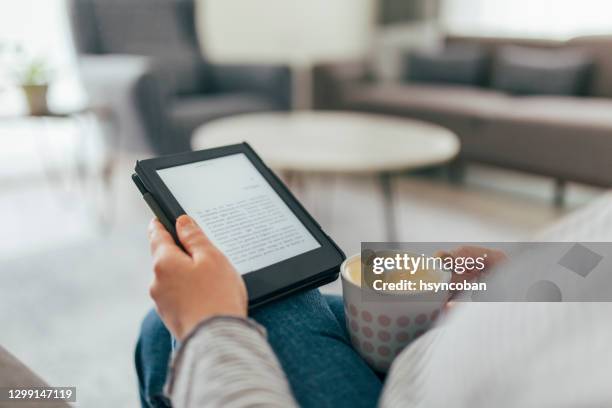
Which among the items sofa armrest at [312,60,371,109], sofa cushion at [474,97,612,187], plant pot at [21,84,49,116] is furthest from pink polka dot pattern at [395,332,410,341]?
sofa armrest at [312,60,371,109]

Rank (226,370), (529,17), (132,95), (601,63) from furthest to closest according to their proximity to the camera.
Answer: (529,17) → (601,63) → (132,95) → (226,370)

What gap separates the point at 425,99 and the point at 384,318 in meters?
2.51

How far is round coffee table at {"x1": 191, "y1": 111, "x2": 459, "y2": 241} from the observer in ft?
5.15

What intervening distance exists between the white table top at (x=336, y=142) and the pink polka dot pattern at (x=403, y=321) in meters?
1.05

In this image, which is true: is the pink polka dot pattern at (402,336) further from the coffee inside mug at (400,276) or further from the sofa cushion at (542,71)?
the sofa cushion at (542,71)

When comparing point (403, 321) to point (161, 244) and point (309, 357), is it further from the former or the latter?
point (161, 244)

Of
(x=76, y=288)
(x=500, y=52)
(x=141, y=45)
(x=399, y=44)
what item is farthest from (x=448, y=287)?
(x=399, y=44)

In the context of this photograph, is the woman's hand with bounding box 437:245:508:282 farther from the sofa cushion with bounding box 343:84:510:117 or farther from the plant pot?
the sofa cushion with bounding box 343:84:510:117

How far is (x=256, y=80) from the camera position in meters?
2.80

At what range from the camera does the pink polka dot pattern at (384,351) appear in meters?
0.51

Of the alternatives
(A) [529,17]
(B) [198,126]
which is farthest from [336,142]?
(A) [529,17]

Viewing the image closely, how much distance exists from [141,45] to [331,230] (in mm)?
1507

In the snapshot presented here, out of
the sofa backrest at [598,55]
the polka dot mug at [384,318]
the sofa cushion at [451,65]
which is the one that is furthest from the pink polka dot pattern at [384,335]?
the sofa cushion at [451,65]

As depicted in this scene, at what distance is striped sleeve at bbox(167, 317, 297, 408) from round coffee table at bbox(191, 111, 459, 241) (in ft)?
Answer: 3.76
